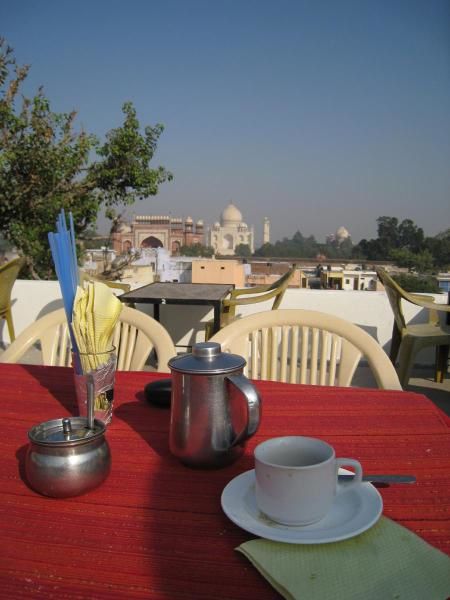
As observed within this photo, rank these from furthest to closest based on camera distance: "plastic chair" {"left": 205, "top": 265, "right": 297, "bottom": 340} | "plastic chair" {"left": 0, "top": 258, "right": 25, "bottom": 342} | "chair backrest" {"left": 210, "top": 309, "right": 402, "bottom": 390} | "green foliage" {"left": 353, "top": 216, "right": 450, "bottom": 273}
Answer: "green foliage" {"left": 353, "top": 216, "right": 450, "bottom": 273}, "plastic chair" {"left": 0, "top": 258, "right": 25, "bottom": 342}, "plastic chair" {"left": 205, "top": 265, "right": 297, "bottom": 340}, "chair backrest" {"left": 210, "top": 309, "right": 402, "bottom": 390}

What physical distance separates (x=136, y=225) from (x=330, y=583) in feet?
202

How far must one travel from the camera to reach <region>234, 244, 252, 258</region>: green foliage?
3081 inches

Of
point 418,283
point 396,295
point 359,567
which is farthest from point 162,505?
point 418,283

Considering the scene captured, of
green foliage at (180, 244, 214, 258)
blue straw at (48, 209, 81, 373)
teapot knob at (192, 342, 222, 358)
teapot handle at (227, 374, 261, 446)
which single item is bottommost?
teapot handle at (227, 374, 261, 446)

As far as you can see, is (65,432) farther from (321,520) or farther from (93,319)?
(321,520)

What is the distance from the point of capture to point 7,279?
3447 millimetres

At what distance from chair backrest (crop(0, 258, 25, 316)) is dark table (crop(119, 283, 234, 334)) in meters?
0.77

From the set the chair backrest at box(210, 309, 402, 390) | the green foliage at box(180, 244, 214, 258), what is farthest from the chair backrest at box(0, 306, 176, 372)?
the green foliage at box(180, 244, 214, 258)

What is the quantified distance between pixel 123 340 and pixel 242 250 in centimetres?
7761

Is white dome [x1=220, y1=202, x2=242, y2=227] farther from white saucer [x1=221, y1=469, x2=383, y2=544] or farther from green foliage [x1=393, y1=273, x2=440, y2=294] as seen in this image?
white saucer [x1=221, y1=469, x2=383, y2=544]

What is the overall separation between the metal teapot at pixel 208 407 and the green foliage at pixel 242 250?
252 ft

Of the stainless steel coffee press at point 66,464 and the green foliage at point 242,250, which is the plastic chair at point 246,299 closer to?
the stainless steel coffee press at point 66,464

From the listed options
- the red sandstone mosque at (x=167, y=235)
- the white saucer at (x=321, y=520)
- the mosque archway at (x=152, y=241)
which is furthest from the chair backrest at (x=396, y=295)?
the mosque archway at (x=152, y=241)

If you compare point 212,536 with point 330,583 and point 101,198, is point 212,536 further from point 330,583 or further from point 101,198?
point 101,198
